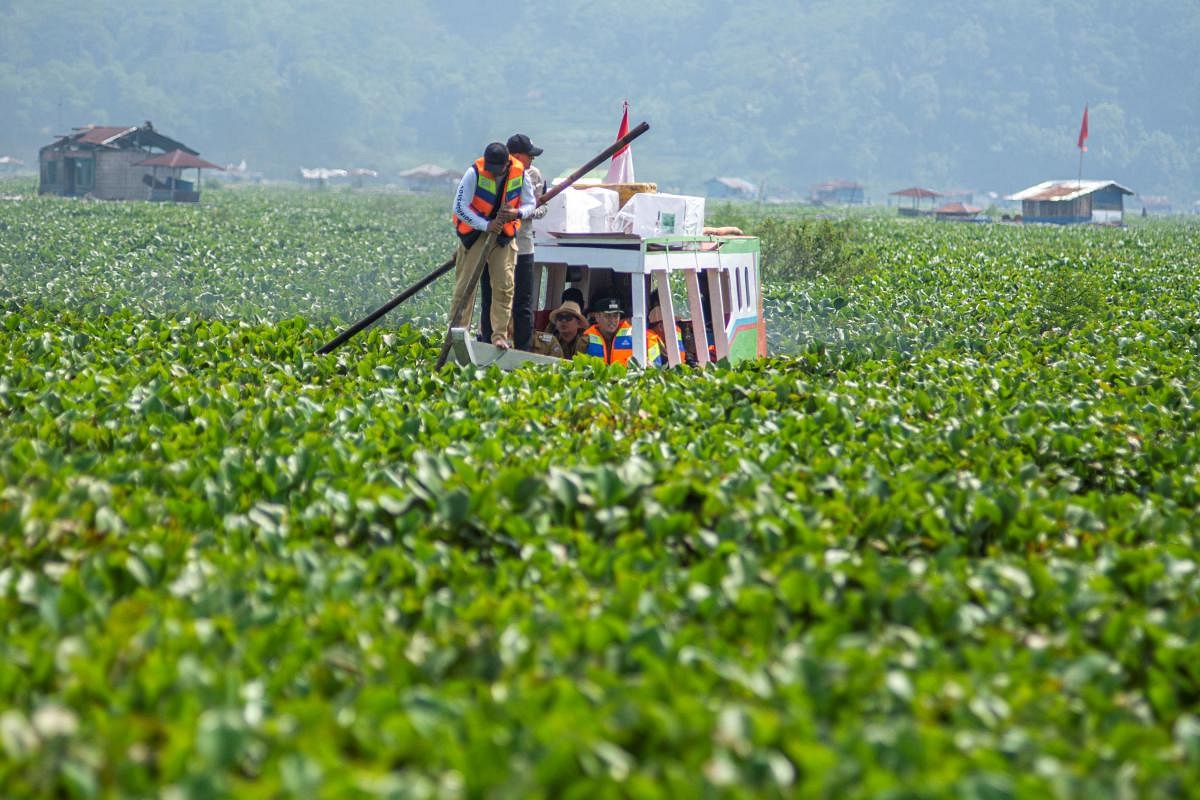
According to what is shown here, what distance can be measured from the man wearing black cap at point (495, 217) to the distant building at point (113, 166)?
172 feet

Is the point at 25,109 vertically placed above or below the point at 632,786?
above

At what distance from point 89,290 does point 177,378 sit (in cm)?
797

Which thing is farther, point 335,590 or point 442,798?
point 335,590

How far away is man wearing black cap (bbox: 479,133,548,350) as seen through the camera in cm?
921

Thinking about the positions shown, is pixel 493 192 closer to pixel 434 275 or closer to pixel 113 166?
pixel 434 275

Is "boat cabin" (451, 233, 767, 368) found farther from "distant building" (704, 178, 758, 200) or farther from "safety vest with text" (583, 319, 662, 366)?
"distant building" (704, 178, 758, 200)

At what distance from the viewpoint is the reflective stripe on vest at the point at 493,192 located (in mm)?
8969

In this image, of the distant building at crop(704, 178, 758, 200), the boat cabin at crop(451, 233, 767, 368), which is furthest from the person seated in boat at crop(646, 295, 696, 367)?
the distant building at crop(704, 178, 758, 200)

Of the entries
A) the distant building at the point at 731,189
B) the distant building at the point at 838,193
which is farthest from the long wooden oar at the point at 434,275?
the distant building at the point at 731,189

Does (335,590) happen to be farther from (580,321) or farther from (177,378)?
(580,321)

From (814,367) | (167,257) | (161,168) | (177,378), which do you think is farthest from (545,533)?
(161,168)

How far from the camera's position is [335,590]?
389cm

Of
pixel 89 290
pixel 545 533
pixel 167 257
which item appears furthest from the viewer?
pixel 167 257

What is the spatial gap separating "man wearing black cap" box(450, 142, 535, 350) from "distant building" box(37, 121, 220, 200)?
Result: 5228cm
